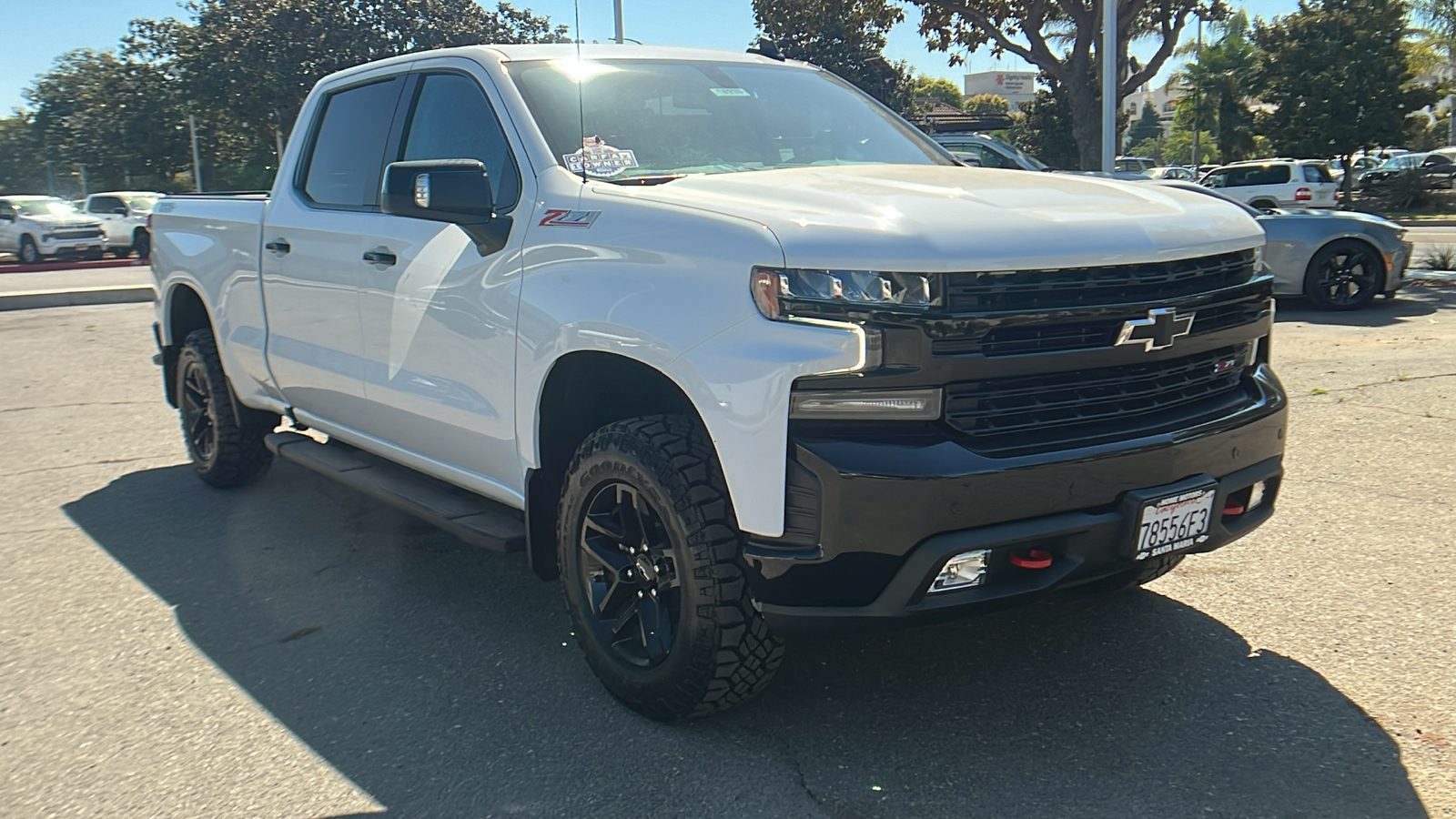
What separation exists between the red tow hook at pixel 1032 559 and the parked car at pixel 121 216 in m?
29.7

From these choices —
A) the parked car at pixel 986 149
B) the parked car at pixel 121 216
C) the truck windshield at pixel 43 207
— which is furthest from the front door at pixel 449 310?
the truck windshield at pixel 43 207

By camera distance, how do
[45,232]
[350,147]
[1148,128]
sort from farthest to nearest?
[1148,128], [45,232], [350,147]

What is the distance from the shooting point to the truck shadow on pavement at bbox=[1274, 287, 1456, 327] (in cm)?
1072

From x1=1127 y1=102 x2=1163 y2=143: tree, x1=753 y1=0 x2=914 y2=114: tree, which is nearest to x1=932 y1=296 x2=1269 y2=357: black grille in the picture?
x1=753 y1=0 x2=914 y2=114: tree

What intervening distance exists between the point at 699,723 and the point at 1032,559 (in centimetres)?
107

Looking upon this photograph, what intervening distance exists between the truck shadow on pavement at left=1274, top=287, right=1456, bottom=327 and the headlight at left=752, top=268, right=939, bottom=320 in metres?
9.14

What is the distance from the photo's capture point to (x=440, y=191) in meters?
3.64

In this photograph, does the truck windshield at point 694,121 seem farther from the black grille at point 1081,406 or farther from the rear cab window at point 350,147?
the black grille at point 1081,406

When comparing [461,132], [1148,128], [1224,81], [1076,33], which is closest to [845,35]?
[1076,33]

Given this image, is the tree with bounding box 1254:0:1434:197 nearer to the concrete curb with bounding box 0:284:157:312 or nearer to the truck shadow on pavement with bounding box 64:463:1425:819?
the concrete curb with bounding box 0:284:157:312

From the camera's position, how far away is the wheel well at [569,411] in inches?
139

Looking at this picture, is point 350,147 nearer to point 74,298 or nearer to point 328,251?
point 328,251

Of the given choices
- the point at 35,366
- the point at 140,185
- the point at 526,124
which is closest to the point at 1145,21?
the point at 35,366

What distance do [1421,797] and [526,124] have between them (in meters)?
3.10
